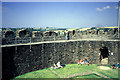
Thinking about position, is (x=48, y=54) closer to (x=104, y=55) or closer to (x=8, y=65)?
(x=8, y=65)

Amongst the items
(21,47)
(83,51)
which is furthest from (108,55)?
(21,47)

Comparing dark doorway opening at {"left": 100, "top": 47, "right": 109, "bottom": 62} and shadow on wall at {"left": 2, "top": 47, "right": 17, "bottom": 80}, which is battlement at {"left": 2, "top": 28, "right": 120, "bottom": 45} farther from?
dark doorway opening at {"left": 100, "top": 47, "right": 109, "bottom": 62}

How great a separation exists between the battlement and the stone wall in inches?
32.9

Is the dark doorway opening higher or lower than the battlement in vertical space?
lower

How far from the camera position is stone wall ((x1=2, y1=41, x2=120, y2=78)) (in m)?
9.09

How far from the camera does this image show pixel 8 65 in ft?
29.0

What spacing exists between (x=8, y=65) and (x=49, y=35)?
5.90 m

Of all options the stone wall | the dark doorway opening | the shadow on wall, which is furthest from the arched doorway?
the shadow on wall

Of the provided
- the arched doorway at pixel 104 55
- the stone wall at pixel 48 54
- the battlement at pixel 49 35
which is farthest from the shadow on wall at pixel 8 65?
the arched doorway at pixel 104 55

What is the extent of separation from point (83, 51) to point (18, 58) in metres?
7.73

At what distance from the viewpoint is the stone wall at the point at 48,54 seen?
9.09m

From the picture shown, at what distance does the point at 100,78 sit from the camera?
9.28 metres

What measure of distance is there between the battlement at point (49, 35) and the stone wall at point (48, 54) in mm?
836

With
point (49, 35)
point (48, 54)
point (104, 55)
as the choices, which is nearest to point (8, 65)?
point (48, 54)
